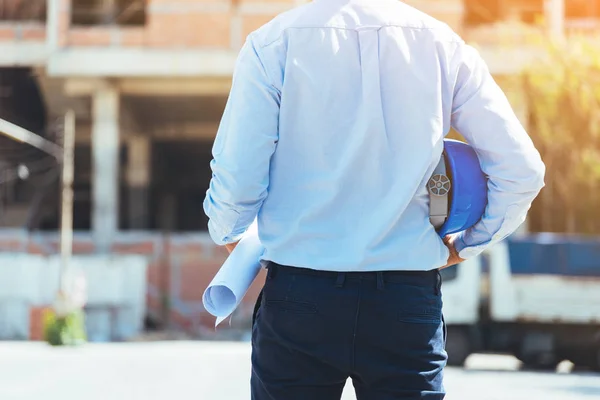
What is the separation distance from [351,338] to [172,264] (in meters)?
27.3

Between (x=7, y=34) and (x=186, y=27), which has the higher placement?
(x=186, y=27)

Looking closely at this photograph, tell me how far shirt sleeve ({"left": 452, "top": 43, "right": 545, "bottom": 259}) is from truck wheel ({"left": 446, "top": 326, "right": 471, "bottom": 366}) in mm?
15496

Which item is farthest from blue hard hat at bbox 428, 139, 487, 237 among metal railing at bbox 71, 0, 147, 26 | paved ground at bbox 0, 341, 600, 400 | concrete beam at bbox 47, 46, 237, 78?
metal railing at bbox 71, 0, 147, 26

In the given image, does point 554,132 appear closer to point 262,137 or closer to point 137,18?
point 137,18

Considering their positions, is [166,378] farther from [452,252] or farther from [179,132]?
[179,132]

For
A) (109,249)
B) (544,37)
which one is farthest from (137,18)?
(544,37)

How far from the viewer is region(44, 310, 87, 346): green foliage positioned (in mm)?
22766

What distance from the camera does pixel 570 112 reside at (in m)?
24.7

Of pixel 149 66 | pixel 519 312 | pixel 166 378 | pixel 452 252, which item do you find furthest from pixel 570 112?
pixel 452 252

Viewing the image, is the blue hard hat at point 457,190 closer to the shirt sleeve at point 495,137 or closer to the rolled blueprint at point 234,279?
the shirt sleeve at point 495,137

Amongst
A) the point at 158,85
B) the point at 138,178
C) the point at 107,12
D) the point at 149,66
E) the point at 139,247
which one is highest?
the point at 107,12

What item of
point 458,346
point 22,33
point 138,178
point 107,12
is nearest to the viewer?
point 458,346

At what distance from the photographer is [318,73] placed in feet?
8.21

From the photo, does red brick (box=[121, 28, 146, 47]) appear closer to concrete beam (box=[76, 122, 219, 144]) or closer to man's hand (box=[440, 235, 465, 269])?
concrete beam (box=[76, 122, 219, 144])
